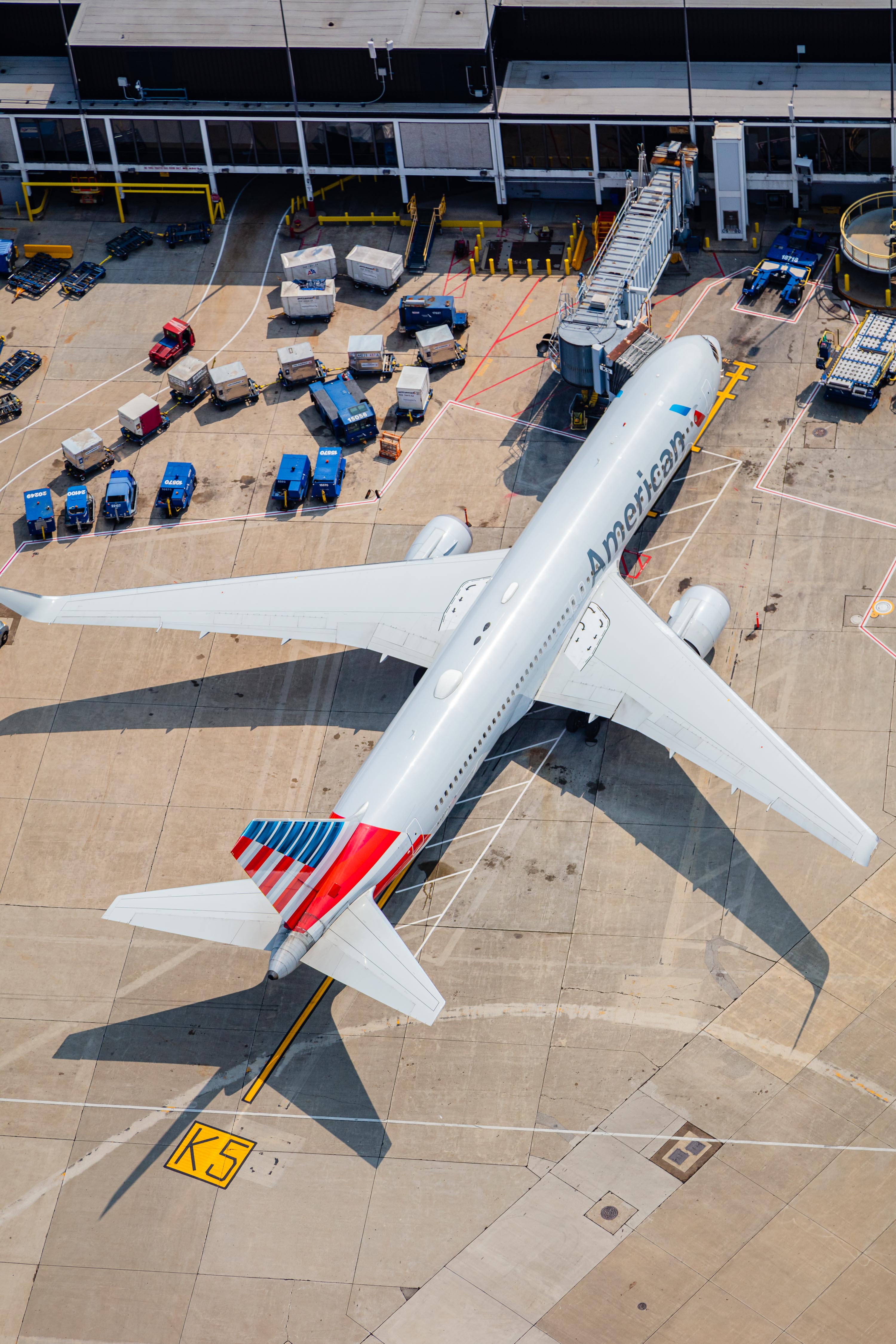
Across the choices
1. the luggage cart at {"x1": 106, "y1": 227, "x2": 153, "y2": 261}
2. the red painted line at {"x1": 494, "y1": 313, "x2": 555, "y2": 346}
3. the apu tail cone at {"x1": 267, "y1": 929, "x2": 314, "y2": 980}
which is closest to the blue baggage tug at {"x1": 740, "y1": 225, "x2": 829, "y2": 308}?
the red painted line at {"x1": 494, "y1": 313, "x2": 555, "y2": 346}

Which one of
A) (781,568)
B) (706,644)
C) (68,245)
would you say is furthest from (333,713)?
(68,245)

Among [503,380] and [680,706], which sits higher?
[503,380]

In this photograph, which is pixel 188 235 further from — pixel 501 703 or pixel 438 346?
pixel 501 703

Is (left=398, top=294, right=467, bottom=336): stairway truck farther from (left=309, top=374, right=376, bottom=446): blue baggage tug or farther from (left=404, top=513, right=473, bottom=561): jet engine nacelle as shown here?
(left=404, top=513, right=473, bottom=561): jet engine nacelle

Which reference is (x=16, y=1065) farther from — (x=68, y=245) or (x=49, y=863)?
(x=68, y=245)

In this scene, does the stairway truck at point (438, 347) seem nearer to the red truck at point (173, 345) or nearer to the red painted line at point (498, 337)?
the red painted line at point (498, 337)

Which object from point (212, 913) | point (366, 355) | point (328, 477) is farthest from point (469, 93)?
point (212, 913)
